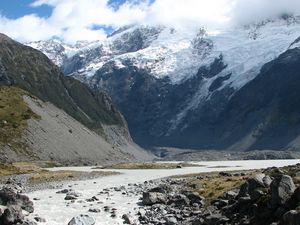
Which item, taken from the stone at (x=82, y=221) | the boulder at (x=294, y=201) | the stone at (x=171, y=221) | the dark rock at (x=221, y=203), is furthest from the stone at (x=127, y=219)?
the boulder at (x=294, y=201)

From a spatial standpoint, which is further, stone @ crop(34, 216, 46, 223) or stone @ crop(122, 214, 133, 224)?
stone @ crop(34, 216, 46, 223)

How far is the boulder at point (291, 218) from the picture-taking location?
36719 millimetres

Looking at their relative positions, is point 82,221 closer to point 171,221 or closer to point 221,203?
point 171,221

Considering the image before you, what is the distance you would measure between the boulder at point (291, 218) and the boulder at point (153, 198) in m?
25.3

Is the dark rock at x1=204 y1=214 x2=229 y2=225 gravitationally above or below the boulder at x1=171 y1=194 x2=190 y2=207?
below

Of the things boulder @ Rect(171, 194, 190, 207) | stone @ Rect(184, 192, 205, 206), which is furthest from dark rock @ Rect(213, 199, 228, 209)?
boulder @ Rect(171, 194, 190, 207)

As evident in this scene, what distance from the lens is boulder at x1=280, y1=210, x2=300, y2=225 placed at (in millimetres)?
36719

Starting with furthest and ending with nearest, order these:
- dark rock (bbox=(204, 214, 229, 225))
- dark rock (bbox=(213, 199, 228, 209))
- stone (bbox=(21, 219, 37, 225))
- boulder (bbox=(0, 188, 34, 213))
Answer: boulder (bbox=(0, 188, 34, 213)) → dark rock (bbox=(213, 199, 228, 209)) → stone (bbox=(21, 219, 37, 225)) → dark rock (bbox=(204, 214, 229, 225))

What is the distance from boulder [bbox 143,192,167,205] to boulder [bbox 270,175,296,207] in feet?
69.3

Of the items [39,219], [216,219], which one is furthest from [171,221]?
[39,219]

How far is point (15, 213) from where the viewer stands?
50.1 meters

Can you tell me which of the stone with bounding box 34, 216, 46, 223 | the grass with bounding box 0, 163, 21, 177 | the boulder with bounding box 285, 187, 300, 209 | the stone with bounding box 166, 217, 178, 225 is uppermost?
the grass with bounding box 0, 163, 21, 177

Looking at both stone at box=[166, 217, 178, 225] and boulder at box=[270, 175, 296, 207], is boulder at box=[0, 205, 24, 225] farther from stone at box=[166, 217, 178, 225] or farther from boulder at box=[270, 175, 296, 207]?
boulder at box=[270, 175, 296, 207]

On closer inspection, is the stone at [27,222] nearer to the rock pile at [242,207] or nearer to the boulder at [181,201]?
the rock pile at [242,207]
